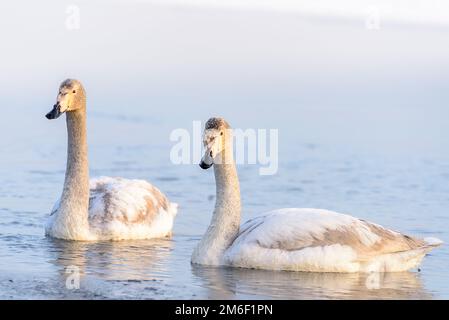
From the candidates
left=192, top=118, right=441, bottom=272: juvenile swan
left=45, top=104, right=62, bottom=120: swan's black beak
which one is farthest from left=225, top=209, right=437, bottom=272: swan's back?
left=45, top=104, right=62, bottom=120: swan's black beak

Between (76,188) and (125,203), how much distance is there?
75 centimetres

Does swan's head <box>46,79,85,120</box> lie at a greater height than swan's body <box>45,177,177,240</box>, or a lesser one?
greater

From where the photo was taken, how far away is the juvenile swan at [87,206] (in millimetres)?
14367

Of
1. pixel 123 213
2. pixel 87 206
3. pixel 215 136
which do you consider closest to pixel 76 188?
pixel 87 206

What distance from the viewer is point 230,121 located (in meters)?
23.9

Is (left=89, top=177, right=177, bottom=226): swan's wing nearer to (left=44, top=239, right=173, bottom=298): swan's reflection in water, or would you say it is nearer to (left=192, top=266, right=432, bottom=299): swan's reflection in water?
(left=44, top=239, right=173, bottom=298): swan's reflection in water

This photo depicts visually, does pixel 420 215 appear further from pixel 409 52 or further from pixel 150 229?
pixel 409 52

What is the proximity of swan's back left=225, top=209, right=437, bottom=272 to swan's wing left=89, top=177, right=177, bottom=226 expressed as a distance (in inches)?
105

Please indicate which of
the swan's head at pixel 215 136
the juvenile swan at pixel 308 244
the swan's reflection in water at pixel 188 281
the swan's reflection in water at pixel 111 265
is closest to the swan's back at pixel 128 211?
the swan's reflection in water at pixel 111 265

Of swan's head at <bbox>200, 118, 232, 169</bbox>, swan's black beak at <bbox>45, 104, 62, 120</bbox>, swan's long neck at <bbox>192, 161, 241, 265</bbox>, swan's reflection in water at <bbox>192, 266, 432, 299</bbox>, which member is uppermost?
swan's black beak at <bbox>45, 104, 62, 120</bbox>

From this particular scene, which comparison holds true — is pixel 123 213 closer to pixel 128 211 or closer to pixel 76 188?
pixel 128 211

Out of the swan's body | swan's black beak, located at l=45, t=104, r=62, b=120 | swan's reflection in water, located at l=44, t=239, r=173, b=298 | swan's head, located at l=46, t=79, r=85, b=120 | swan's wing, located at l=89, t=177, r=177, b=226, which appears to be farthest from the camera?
swan's wing, located at l=89, t=177, r=177, b=226

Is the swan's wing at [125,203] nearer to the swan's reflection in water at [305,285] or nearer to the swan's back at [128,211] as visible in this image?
the swan's back at [128,211]

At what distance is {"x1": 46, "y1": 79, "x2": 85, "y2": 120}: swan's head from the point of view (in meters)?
14.2
